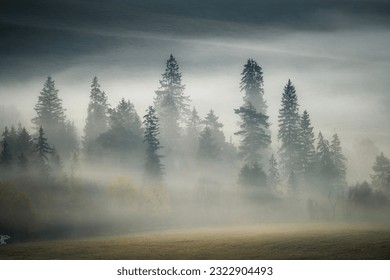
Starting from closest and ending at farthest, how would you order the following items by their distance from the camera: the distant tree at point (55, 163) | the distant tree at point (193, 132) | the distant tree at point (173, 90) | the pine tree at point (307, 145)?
1. the distant tree at point (55, 163)
2. the distant tree at point (173, 90)
3. the distant tree at point (193, 132)
4. the pine tree at point (307, 145)

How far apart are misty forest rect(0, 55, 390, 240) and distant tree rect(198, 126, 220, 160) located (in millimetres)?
66

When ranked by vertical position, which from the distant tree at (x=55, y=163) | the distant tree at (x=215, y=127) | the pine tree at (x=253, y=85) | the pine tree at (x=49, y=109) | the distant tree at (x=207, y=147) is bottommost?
the distant tree at (x=55, y=163)

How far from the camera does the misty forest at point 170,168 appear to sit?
2711cm

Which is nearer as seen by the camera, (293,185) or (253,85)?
(253,85)

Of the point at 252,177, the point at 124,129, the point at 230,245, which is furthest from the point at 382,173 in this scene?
the point at 124,129

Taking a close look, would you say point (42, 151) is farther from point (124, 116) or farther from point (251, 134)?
point (251, 134)

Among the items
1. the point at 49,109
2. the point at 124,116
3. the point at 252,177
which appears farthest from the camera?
the point at 252,177

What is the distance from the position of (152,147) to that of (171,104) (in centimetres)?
316

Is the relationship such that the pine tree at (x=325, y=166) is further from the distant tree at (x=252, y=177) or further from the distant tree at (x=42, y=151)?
the distant tree at (x=42, y=151)

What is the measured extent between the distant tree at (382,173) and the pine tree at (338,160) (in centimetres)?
243

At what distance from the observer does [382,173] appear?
27.1 m

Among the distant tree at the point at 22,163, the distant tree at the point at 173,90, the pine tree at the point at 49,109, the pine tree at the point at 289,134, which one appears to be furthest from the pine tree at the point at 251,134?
the distant tree at the point at 22,163
